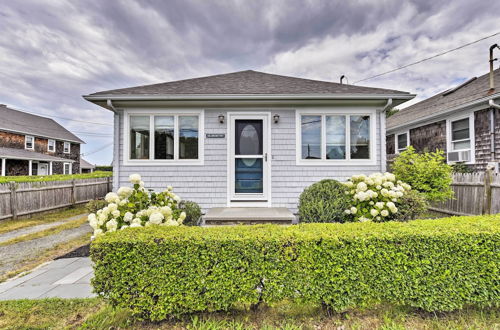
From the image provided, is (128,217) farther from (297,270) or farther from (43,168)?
(43,168)

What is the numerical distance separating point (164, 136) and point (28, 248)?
3.30 meters

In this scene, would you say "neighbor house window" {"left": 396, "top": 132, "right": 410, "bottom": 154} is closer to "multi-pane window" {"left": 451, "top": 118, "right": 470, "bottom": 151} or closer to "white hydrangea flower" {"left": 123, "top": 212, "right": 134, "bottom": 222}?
"multi-pane window" {"left": 451, "top": 118, "right": 470, "bottom": 151}

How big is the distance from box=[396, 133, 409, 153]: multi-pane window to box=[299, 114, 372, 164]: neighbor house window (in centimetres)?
675

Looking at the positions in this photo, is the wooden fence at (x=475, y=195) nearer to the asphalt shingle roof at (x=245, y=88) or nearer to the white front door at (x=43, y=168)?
the asphalt shingle roof at (x=245, y=88)

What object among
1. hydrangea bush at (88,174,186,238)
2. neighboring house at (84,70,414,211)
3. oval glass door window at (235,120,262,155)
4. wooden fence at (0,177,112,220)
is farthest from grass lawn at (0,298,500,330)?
wooden fence at (0,177,112,220)

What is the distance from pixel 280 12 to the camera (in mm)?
7285

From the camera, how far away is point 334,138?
5109 millimetres

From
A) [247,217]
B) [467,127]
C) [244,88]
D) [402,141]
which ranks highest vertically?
[244,88]

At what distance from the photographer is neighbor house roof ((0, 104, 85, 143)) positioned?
625 inches

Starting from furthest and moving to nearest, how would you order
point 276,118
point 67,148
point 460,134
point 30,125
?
point 67,148
point 30,125
point 460,134
point 276,118

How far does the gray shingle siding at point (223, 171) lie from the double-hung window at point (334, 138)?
0.18 meters

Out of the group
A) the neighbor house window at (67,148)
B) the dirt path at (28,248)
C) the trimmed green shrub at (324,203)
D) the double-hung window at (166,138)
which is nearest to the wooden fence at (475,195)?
the trimmed green shrub at (324,203)

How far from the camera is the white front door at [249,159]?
5043 mm

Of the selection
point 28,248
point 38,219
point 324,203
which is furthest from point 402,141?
point 38,219
